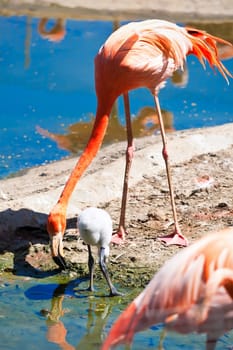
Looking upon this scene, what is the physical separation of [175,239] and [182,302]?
6.10 ft

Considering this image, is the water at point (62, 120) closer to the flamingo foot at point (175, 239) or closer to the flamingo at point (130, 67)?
the flamingo foot at point (175, 239)

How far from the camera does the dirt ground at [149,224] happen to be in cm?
486

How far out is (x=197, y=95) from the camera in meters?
8.28

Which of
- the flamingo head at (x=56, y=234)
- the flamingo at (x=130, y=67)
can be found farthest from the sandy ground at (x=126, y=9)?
the flamingo head at (x=56, y=234)

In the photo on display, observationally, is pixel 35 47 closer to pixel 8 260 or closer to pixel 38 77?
pixel 38 77

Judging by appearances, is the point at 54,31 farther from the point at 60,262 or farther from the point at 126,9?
the point at 60,262

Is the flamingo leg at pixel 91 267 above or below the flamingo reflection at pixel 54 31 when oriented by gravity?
above

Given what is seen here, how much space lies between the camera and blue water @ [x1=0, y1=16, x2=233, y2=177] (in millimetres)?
7219

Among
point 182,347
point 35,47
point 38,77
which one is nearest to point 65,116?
point 38,77

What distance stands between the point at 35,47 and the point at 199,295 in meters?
6.72

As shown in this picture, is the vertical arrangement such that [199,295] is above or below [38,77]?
above

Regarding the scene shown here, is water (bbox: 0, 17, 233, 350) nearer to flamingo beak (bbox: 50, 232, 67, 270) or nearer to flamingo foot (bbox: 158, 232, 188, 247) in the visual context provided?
flamingo beak (bbox: 50, 232, 67, 270)

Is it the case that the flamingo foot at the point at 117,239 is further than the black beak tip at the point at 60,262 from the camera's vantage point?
Yes

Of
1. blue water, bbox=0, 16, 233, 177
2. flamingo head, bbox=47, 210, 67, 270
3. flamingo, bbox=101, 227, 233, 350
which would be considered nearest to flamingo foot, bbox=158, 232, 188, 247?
flamingo head, bbox=47, 210, 67, 270
